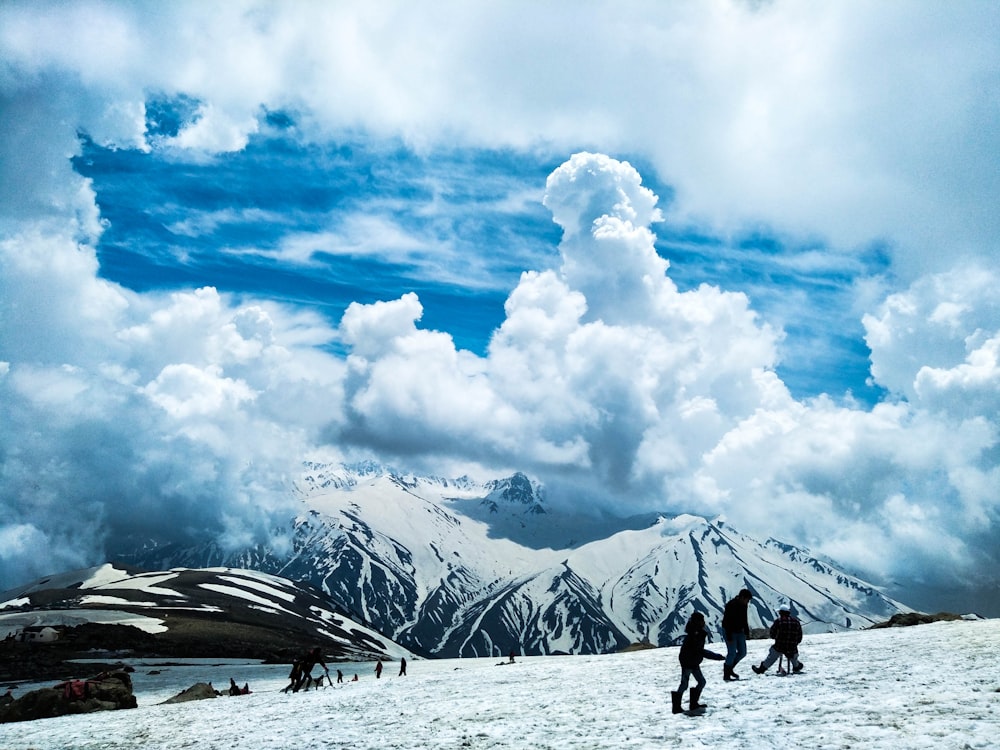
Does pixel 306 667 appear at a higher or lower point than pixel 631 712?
lower

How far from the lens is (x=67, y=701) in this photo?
36125mm

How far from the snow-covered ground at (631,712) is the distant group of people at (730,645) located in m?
0.58

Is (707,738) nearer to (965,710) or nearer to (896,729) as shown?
(896,729)

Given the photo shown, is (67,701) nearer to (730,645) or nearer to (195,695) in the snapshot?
(195,695)

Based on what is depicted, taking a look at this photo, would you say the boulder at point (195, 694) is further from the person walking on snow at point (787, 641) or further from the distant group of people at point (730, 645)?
the person walking on snow at point (787, 641)

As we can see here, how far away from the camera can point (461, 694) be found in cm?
3086

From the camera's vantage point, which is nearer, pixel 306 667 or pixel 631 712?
pixel 631 712

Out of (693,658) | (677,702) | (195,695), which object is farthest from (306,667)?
(693,658)

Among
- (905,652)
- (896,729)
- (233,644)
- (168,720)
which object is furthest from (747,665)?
(233,644)

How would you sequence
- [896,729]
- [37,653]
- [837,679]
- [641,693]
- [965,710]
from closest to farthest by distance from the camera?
[896,729]
[965,710]
[837,679]
[641,693]
[37,653]

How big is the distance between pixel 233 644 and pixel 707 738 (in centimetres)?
16698

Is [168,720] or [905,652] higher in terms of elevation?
[905,652]

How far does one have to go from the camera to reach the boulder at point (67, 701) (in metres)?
35.5

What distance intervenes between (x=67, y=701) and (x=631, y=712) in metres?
31.7
